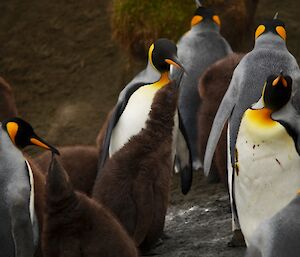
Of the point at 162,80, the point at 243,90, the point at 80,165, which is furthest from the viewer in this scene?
the point at 162,80

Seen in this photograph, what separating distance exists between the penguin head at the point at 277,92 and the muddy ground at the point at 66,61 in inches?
182

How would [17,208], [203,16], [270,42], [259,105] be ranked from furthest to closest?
[203,16], [270,42], [259,105], [17,208]

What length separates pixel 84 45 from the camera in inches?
464

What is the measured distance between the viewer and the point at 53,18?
12039 mm

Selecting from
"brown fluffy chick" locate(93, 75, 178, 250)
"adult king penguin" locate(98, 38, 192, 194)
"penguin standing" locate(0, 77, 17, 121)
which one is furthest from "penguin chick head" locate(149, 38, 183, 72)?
"penguin standing" locate(0, 77, 17, 121)

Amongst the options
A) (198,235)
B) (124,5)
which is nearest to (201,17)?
(124,5)

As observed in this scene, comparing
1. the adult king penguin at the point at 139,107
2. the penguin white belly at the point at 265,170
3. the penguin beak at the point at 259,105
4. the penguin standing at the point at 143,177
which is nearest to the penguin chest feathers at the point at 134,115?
the adult king penguin at the point at 139,107

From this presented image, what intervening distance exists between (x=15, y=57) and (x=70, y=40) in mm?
593

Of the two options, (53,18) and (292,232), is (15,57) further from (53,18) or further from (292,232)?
(292,232)

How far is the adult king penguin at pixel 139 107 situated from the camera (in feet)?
24.0

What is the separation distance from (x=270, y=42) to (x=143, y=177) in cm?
122

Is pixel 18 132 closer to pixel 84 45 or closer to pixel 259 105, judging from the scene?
pixel 259 105

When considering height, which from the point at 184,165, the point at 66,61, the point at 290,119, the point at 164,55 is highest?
the point at 290,119

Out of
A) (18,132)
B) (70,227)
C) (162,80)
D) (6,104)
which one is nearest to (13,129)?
(18,132)
